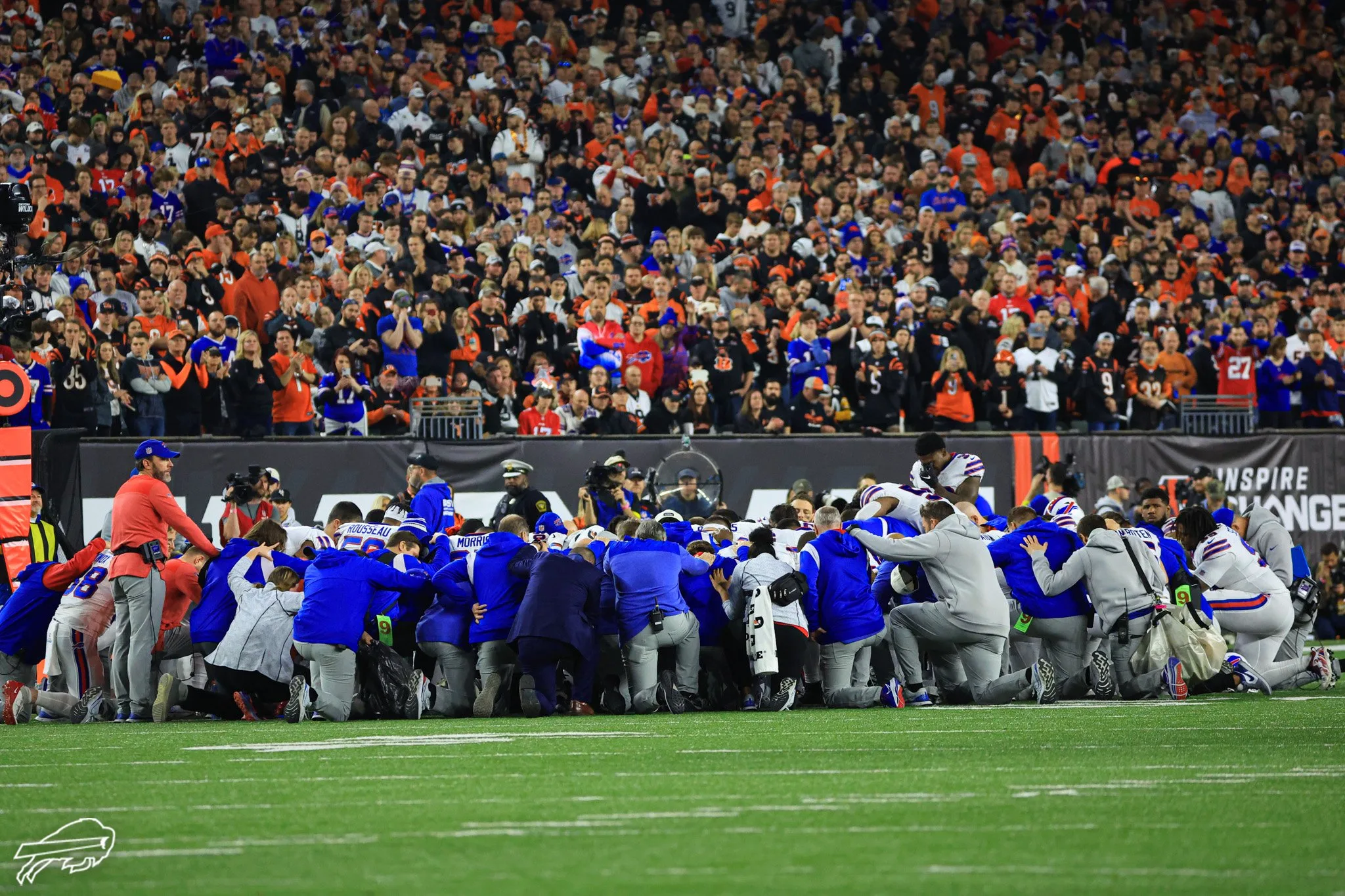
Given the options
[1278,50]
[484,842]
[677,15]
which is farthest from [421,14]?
[484,842]

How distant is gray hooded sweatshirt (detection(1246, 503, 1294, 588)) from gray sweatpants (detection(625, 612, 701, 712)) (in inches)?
210

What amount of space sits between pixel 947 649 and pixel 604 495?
16.9ft

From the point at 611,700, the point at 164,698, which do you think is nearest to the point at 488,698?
the point at 611,700

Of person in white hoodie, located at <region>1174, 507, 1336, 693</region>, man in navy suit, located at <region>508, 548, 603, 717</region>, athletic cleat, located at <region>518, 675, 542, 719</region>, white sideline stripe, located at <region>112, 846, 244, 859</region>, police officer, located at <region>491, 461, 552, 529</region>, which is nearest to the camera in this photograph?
white sideline stripe, located at <region>112, 846, 244, 859</region>

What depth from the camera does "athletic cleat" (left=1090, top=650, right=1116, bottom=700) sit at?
14.8 meters

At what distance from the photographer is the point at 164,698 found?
45.4ft

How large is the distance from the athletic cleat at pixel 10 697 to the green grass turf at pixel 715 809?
2.02 metres

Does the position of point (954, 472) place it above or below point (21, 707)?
above

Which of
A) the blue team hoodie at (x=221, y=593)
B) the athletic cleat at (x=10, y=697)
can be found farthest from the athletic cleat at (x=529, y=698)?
the athletic cleat at (x=10, y=697)

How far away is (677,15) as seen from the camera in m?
30.3

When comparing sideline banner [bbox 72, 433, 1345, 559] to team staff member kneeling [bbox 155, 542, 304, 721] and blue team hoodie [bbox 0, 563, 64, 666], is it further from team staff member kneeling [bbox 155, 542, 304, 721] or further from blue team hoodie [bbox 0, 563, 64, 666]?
team staff member kneeling [bbox 155, 542, 304, 721]

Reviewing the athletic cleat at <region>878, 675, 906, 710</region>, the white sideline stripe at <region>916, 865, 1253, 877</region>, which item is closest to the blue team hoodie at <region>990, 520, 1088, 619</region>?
the athletic cleat at <region>878, 675, 906, 710</region>

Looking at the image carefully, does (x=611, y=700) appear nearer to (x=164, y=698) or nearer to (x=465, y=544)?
(x=465, y=544)

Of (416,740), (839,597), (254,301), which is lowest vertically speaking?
(416,740)
